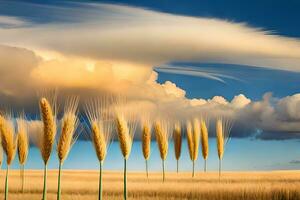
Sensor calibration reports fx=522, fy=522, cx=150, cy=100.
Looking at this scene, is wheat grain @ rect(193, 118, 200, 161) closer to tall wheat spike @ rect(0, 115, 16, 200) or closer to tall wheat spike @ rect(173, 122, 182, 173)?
tall wheat spike @ rect(173, 122, 182, 173)

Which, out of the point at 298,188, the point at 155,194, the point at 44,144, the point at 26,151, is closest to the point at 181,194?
the point at 155,194

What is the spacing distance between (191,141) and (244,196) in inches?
214

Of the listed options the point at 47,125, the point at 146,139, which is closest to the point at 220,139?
the point at 146,139

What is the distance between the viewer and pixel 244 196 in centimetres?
1316

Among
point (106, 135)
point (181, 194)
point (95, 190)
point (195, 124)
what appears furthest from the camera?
point (195, 124)

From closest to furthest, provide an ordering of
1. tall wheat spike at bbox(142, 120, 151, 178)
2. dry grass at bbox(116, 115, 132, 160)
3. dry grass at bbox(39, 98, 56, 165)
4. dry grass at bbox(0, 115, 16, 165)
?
1. dry grass at bbox(39, 98, 56, 165)
2. dry grass at bbox(116, 115, 132, 160)
3. dry grass at bbox(0, 115, 16, 165)
4. tall wheat spike at bbox(142, 120, 151, 178)

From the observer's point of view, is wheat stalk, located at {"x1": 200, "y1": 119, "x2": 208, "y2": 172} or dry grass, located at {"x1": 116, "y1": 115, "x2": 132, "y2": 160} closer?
dry grass, located at {"x1": 116, "y1": 115, "x2": 132, "y2": 160}

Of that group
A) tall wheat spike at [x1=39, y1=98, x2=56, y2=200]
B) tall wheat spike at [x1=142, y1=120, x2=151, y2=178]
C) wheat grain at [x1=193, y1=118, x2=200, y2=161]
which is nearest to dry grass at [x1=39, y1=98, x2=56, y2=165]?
tall wheat spike at [x1=39, y1=98, x2=56, y2=200]

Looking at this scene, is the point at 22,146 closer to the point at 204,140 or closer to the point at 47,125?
the point at 47,125

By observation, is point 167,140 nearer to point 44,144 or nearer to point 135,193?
point 135,193

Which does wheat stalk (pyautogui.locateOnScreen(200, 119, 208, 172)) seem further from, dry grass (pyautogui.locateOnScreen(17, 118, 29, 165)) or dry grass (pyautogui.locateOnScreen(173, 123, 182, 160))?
dry grass (pyautogui.locateOnScreen(17, 118, 29, 165))

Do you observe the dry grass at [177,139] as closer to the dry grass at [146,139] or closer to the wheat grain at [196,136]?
the wheat grain at [196,136]

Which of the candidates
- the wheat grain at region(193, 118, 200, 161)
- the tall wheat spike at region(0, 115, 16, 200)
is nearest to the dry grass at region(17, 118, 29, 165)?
the tall wheat spike at region(0, 115, 16, 200)

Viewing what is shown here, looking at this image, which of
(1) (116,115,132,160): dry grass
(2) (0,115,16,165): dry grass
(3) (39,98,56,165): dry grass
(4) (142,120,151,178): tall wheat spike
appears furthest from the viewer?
(4) (142,120,151,178): tall wheat spike
